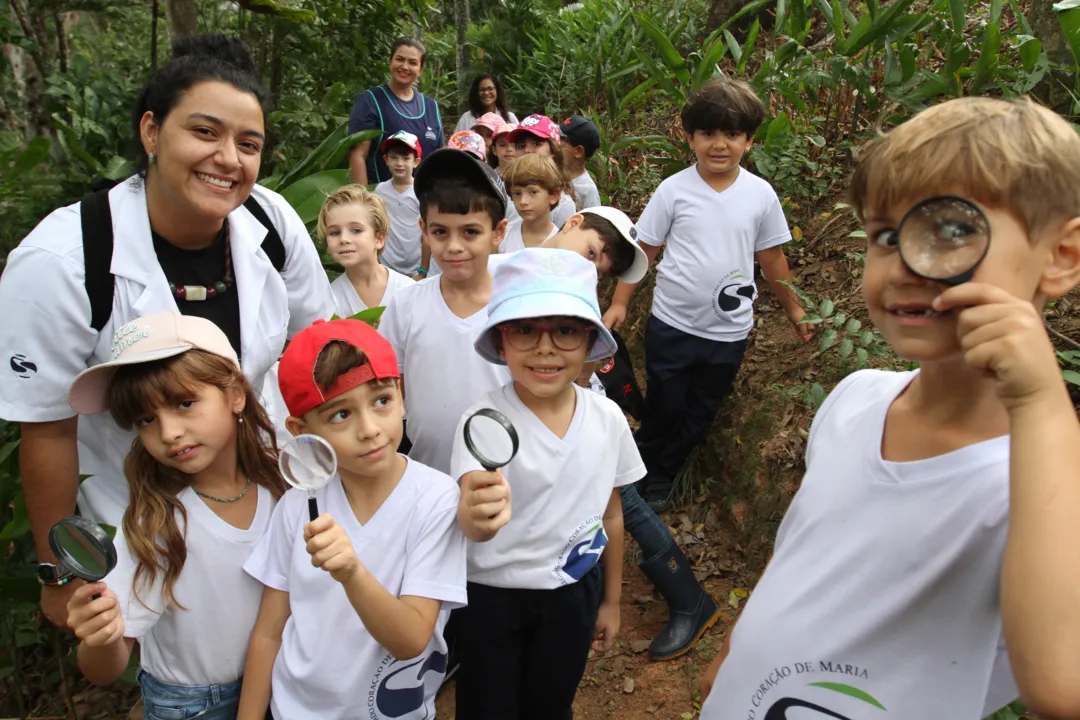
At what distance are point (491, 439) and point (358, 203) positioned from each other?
2375 millimetres

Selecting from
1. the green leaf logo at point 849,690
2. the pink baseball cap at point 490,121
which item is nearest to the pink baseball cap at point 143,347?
the green leaf logo at point 849,690

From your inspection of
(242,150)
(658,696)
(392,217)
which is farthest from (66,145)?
(658,696)

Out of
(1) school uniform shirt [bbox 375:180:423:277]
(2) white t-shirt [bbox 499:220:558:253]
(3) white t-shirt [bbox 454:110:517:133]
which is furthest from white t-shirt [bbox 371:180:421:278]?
(3) white t-shirt [bbox 454:110:517:133]

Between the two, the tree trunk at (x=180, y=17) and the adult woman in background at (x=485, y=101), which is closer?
the tree trunk at (x=180, y=17)

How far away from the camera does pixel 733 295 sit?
3.76 meters

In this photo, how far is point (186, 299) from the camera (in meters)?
2.15

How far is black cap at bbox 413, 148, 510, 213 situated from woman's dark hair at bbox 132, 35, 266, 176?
58 cm

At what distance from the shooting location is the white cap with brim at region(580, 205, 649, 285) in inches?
120

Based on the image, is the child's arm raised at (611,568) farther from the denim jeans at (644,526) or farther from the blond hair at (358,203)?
the blond hair at (358,203)

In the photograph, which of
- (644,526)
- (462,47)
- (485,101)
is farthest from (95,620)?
(462,47)

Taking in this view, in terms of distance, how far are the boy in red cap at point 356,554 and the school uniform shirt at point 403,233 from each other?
323 cm

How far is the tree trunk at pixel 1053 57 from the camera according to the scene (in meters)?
4.24

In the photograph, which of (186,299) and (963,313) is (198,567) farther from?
(963,313)

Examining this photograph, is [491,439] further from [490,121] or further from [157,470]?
[490,121]
